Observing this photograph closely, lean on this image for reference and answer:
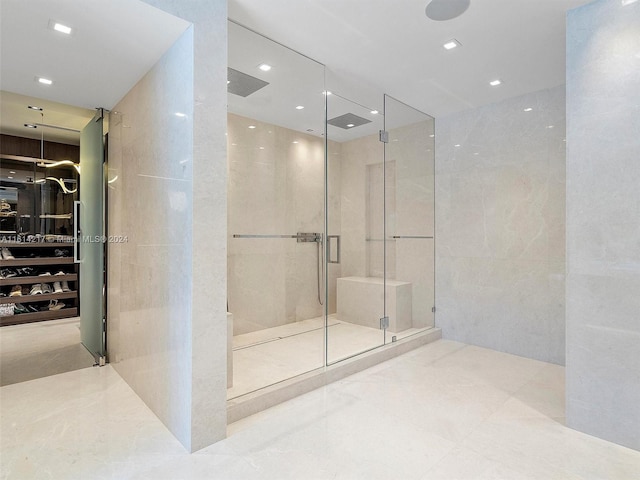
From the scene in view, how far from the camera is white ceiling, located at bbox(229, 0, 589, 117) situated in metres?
2.35

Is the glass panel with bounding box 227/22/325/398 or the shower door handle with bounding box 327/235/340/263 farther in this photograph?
the shower door handle with bounding box 327/235/340/263

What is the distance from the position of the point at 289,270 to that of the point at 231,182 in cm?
95

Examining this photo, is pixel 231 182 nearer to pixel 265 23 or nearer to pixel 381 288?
pixel 265 23

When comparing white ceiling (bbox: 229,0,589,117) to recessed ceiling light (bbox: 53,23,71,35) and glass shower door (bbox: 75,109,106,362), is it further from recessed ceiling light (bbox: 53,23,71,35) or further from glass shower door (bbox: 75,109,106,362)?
glass shower door (bbox: 75,109,106,362)

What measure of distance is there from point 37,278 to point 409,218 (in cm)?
417

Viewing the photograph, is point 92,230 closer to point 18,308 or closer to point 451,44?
point 18,308

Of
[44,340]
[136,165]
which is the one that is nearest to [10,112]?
[136,165]

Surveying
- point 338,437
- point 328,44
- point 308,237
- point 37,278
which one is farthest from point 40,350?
point 328,44

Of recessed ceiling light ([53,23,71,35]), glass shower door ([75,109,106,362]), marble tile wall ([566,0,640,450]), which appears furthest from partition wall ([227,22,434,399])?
marble tile wall ([566,0,640,450])

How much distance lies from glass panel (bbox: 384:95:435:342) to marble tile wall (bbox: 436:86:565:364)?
16 centimetres

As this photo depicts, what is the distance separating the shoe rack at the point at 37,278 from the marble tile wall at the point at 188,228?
197 cm

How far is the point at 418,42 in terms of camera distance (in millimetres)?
2760

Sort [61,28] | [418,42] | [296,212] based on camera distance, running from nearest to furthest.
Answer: [61,28] < [418,42] < [296,212]

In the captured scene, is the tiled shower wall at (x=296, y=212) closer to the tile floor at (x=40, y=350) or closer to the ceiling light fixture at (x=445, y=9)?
the ceiling light fixture at (x=445, y=9)
